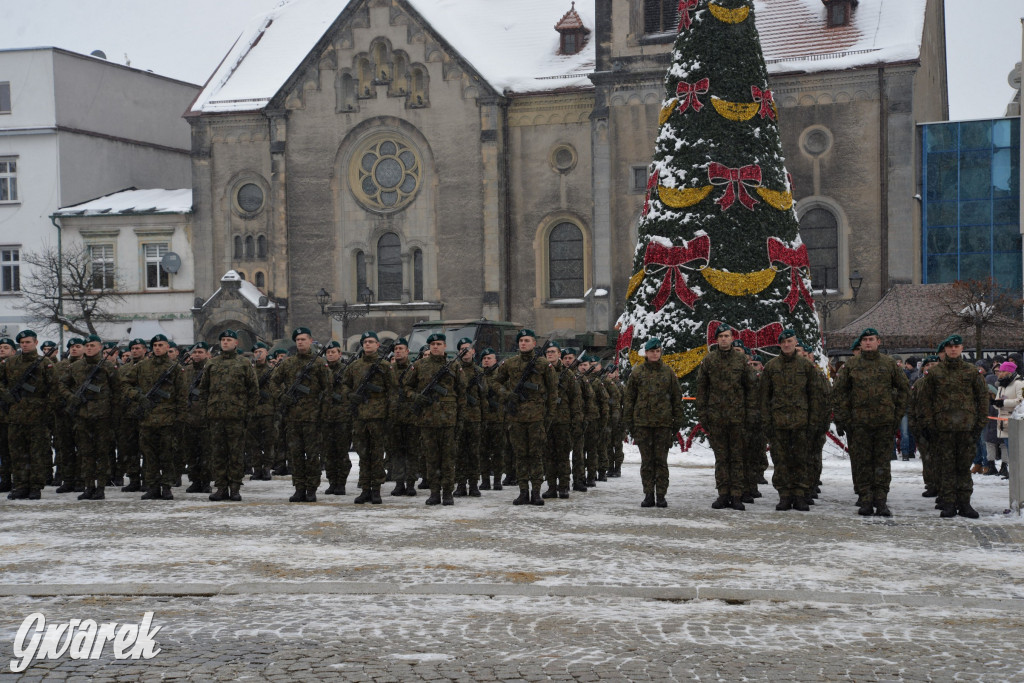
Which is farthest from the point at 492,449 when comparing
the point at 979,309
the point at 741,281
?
the point at 979,309

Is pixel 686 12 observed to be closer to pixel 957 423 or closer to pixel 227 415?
pixel 957 423

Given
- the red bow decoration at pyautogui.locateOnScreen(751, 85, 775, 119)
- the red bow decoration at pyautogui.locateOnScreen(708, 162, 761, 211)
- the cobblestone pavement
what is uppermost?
the red bow decoration at pyautogui.locateOnScreen(751, 85, 775, 119)

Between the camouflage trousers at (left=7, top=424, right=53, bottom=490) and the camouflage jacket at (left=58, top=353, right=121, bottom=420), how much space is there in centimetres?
53

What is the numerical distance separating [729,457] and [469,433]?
3.11 metres

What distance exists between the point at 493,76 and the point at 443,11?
15.2ft

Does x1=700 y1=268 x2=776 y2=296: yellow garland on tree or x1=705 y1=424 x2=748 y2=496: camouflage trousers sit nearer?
x1=705 y1=424 x2=748 y2=496: camouflage trousers

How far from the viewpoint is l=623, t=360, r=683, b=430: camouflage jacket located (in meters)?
13.2

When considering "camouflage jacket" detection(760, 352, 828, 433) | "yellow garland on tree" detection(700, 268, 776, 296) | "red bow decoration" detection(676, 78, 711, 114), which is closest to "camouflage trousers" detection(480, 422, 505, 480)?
"camouflage jacket" detection(760, 352, 828, 433)

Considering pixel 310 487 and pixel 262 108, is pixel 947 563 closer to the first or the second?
pixel 310 487

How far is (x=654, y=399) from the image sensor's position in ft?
43.3

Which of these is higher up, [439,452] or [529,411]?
[529,411]

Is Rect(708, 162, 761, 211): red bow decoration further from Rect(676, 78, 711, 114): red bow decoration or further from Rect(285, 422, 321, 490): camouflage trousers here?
Rect(285, 422, 321, 490): camouflage trousers

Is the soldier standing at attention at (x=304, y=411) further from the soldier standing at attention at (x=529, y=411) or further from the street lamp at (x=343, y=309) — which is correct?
the street lamp at (x=343, y=309)

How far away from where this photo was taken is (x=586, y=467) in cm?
1642
